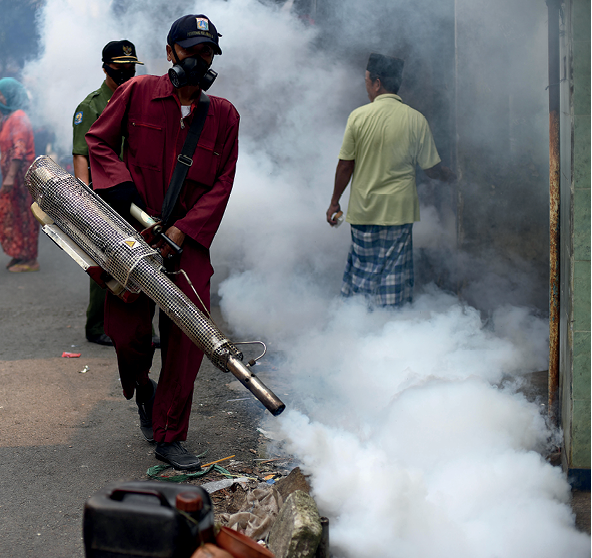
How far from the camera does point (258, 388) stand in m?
2.43

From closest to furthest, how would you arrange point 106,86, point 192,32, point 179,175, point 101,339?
1. point 192,32
2. point 179,175
3. point 106,86
4. point 101,339

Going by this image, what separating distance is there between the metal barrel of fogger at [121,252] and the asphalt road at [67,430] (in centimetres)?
79

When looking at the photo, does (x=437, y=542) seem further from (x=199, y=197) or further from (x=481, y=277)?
(x=481, y=277)

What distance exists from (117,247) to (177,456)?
3.23 feet

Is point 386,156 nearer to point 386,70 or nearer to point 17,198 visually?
point 386,70

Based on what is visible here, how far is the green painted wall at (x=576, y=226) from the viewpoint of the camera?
8.00ft

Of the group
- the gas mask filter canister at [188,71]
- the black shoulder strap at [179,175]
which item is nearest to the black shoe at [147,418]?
the black shoulder strap at [179,175]

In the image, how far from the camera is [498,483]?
96.4 inches

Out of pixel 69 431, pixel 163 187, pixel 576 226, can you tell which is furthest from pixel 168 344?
pixel 576 226

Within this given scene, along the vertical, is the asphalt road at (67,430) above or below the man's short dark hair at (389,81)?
below

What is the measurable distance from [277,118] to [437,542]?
4.47m

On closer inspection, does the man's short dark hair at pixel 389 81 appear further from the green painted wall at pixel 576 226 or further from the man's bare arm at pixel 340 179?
the green painted wall at pixel 576 226

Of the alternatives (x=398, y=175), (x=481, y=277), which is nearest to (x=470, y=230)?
(x=481, y=277)

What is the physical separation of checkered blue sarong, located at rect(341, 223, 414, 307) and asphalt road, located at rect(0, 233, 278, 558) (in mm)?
1167
